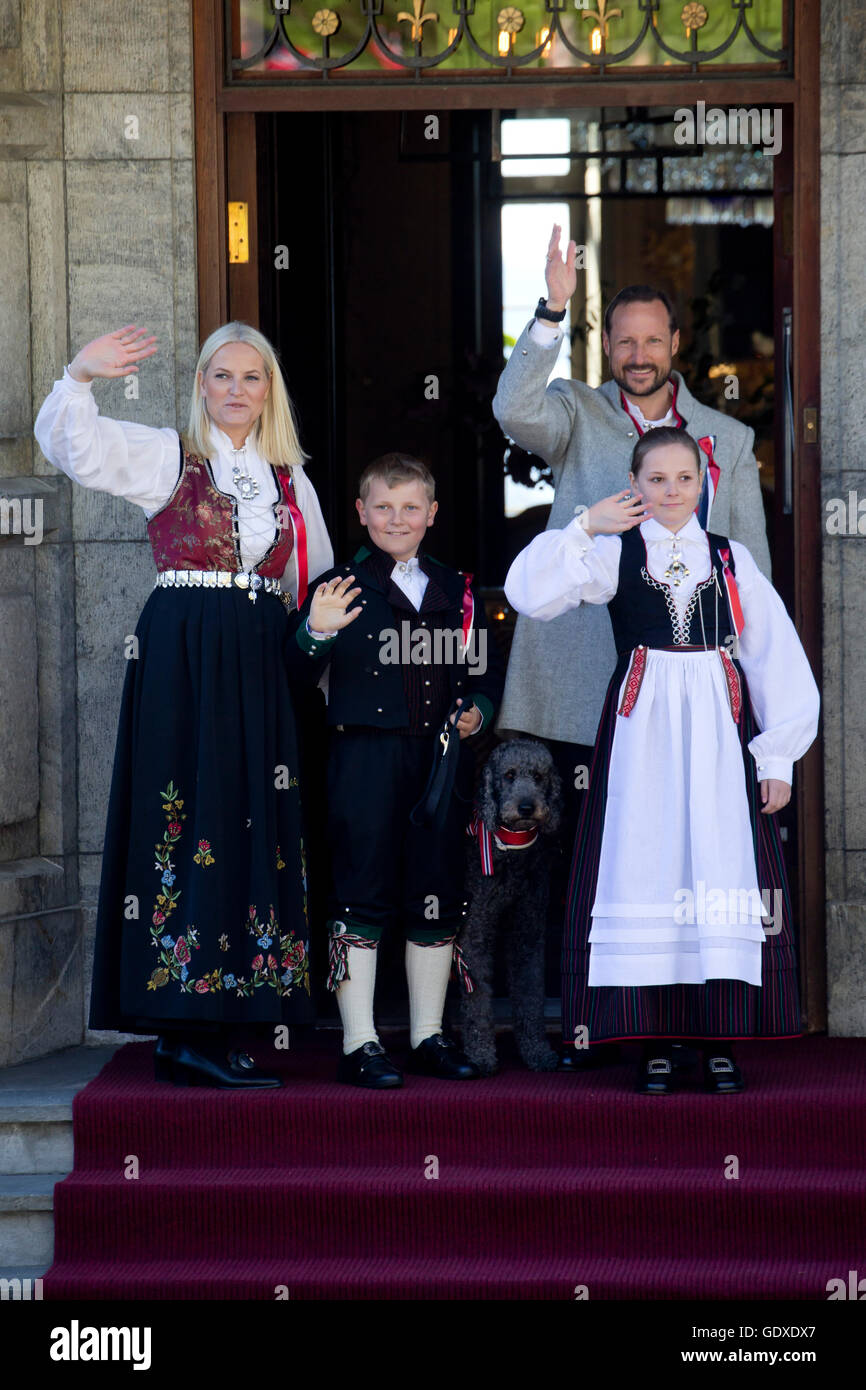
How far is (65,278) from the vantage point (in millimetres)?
5195

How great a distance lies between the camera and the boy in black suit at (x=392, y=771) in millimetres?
4633

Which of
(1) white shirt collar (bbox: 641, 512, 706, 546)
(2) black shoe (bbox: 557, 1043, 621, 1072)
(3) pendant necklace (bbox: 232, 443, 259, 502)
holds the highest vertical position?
(3) pendant necklace (bbox: 232, 443, 259, 502)

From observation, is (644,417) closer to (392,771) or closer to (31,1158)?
(392,771)

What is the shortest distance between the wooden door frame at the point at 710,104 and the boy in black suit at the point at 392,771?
1042mm

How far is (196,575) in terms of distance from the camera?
4613 mm

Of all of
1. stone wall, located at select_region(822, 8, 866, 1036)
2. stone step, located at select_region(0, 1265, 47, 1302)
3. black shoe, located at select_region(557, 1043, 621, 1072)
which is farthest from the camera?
stone wall, located at select_region(822, 8, 866, 1036)

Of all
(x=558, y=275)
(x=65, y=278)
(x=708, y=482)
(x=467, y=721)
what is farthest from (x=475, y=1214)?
(x=65, y=278)

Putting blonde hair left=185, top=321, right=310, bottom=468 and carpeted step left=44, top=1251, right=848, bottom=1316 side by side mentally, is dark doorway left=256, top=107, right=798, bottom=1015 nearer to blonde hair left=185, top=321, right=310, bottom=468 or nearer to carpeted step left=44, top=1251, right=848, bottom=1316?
blonde hair left=185, top=321, right=310, bottom=468

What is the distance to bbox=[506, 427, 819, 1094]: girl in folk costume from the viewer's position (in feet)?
14.5

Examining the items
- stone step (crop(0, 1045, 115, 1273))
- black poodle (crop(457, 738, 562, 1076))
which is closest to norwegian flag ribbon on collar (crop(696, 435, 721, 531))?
black poodle (crop(457, 738, 562, 1076))

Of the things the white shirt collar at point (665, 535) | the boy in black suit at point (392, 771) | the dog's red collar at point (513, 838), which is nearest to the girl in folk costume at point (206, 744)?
the boy in black suit at point (392, 771)

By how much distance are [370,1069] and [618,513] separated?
1.55m

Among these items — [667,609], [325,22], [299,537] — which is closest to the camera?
[667,609]

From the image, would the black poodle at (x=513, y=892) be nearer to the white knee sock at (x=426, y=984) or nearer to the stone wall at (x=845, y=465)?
the white knee sock at (x=426, y=984)
